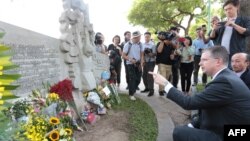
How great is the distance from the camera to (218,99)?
3104mm

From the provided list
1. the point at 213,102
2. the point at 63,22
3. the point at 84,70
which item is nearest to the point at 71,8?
the point at 63,22

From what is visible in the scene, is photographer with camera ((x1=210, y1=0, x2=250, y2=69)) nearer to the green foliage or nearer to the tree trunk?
the tree trunk

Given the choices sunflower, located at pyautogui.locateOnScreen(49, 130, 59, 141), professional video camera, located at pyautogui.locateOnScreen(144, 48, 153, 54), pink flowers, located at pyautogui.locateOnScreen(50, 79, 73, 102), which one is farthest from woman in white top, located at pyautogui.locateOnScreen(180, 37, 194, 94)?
sunflower, located at pyautogui.locateOnScreen(49, 130, 59, 141)

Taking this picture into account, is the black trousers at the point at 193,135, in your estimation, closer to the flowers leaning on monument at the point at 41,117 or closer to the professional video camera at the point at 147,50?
the flowers leaning on monument at the point at 41,117

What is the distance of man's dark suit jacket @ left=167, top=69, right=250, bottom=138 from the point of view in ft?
10.2

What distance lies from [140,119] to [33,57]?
2230 millimetres

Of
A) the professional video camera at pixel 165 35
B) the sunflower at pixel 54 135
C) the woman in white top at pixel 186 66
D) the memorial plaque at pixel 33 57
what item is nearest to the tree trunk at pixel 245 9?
the professional video camera at pixel 165 35

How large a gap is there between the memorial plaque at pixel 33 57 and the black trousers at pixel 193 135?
2092mm

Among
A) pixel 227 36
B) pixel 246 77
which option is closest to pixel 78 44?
pixel 227 36

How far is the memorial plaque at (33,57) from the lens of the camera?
4695 mm

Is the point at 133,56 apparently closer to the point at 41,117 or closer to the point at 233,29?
the point at 233,29

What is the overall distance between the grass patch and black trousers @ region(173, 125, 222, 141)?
1.80 metres

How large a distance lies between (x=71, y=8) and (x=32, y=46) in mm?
1680

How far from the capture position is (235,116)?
10.3ft
